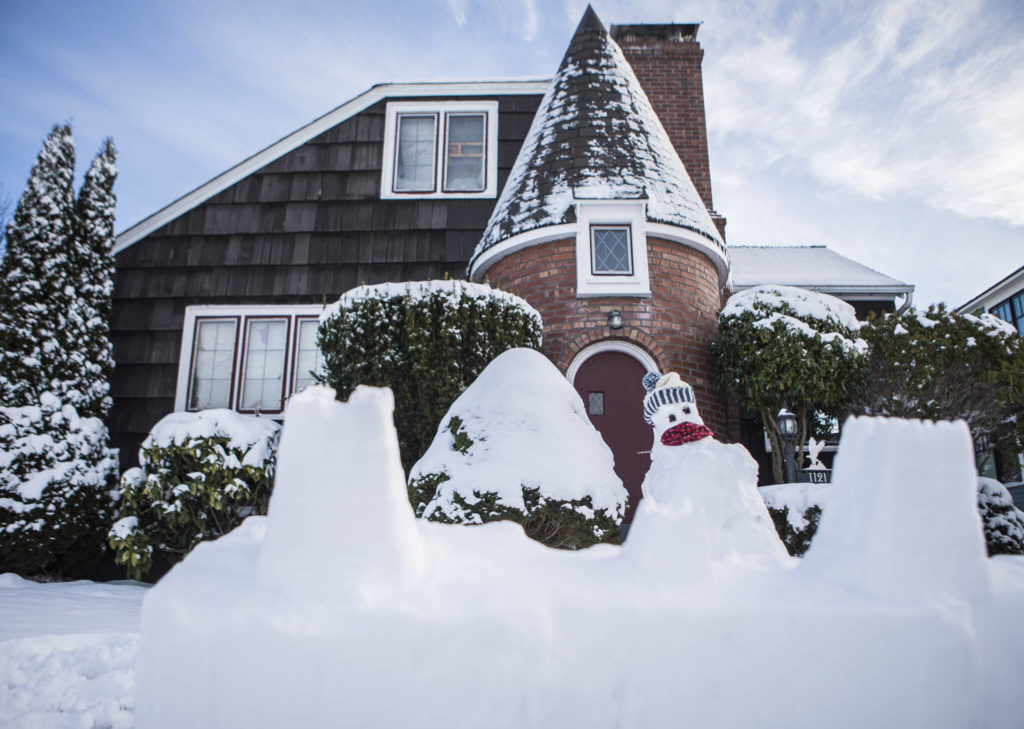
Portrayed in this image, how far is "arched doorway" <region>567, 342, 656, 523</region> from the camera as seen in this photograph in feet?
25.1

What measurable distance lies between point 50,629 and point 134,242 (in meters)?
7.72

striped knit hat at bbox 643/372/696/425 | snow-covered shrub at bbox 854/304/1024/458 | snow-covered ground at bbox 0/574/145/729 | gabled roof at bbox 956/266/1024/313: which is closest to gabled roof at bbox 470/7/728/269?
snow-covered shrub at bbox 854/304/1024/458

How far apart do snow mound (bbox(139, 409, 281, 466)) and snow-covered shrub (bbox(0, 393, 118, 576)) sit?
3.60ft

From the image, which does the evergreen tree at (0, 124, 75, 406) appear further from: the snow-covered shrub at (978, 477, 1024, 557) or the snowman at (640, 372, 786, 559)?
the snow-covered shrub at (978, 477, 1024, 557)

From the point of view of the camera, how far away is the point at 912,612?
4.12ft

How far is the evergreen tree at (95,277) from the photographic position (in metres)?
8.06

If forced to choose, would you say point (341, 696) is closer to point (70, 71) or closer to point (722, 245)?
point (722, 245)

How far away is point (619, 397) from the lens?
7816 millimetres

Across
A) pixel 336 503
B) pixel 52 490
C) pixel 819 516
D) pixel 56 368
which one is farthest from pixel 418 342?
pixel 336 503

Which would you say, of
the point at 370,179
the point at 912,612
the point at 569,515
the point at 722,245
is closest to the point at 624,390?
the point at 722,245

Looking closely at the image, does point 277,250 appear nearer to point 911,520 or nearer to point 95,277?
point 95,277

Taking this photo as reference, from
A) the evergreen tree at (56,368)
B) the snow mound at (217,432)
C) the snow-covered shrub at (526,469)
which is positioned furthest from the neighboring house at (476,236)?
the snow-covered shrub at (526,469)

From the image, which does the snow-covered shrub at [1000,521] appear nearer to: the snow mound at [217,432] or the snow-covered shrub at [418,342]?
the snow-covered shrub at [418,342]

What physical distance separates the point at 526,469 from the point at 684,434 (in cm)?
99
